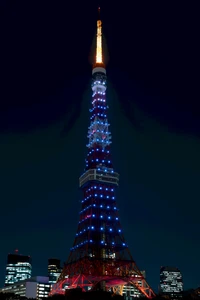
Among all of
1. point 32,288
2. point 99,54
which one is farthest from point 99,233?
point 32,288

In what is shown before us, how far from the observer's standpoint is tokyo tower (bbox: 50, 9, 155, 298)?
4345 inches

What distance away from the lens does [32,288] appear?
17812 cm

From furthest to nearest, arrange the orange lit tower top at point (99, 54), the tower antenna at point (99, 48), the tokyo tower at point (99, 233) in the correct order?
the tower antenna at point (99, 48)
the orange lit tower top at point (99, 54)
the tokyo tower at point (99, 233)

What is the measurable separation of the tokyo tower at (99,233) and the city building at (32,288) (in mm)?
54058

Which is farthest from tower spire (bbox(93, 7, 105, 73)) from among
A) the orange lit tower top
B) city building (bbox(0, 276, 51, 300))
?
city building (bbox(0, 276, 51, 300))

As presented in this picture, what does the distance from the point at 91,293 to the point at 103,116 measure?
246 ft

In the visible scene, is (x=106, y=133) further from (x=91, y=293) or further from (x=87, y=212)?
(x=91, y=293)

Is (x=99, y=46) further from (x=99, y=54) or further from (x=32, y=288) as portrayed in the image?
(x=32, y=288)

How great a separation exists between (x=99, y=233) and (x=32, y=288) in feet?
250

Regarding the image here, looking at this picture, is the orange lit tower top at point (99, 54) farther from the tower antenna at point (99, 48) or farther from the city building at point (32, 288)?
the city building at point (32, 288)

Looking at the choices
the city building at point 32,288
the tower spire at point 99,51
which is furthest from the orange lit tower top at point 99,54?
the city building at point 32,288

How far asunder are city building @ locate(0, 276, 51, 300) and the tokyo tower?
177 ft

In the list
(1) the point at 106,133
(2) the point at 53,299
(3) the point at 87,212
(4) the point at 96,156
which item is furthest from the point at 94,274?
(1) the point at 106,133

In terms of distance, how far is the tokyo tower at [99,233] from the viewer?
4345 inches
